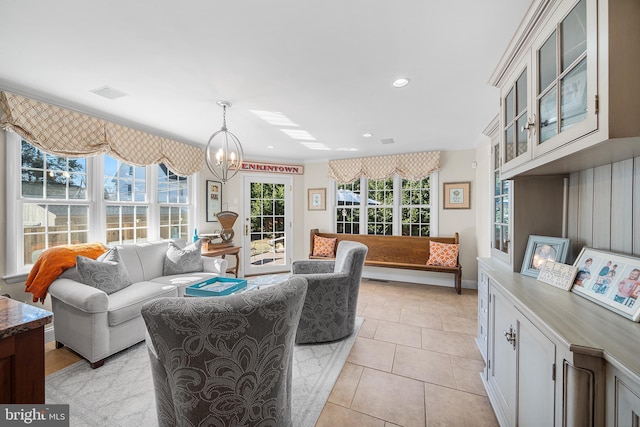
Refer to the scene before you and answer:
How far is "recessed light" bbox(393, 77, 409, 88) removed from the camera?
2.14 meters

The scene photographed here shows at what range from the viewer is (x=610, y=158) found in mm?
1174

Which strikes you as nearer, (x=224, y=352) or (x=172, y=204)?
(x=224, y=352)

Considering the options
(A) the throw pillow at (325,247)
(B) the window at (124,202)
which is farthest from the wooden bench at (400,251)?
(B) the window at (124,202)

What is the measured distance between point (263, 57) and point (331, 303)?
85.9 inches

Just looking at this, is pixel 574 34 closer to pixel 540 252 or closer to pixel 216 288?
pixel 540 252

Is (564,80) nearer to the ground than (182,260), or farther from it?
farther from it

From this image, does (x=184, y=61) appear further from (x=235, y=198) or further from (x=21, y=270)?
(x=235, y=198)

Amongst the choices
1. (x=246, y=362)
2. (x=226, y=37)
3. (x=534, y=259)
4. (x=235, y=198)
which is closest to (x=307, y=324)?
(x=246, y=362)

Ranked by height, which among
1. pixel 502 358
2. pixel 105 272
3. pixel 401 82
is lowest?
pixel 502 358

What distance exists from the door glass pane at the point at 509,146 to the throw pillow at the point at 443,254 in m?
2.68

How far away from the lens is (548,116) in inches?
49.3

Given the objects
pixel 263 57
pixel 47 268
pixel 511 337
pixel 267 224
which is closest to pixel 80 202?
pixel 47 268

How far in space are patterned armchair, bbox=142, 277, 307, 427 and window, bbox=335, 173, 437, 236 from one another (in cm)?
402

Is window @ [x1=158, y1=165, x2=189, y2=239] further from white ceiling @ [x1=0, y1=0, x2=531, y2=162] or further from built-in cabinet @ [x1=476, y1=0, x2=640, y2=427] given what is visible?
built-in cabinet @ [x1=476, y1=0, x2=640, y2=427]
